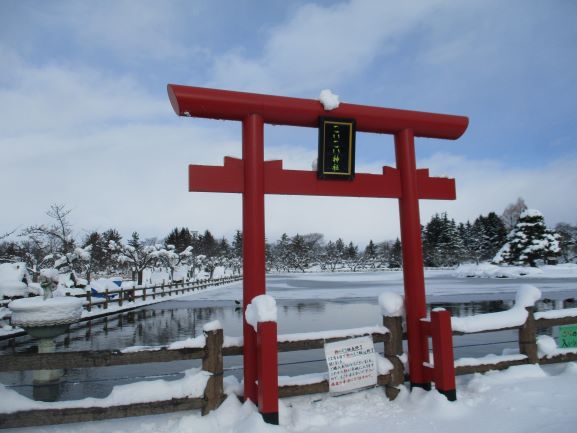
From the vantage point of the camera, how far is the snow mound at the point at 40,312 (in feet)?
16.7

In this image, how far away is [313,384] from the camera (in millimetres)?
4094

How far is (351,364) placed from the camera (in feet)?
13.8

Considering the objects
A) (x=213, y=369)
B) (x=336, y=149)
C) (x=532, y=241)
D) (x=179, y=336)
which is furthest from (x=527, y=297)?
(x=532, y=241)

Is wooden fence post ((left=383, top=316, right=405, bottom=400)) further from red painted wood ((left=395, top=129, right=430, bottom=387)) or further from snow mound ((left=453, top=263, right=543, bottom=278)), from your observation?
snow mound ((left=453, top=263, right=543, bottom=278))

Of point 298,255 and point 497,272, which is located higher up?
point 298,255

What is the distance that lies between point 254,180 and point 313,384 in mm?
2265

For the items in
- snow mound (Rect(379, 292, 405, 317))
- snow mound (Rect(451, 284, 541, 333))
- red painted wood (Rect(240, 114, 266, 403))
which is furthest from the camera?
snow mound (Rect(451, 284, 541, 333))

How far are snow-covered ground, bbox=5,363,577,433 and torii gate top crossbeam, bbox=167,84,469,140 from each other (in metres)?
3.05

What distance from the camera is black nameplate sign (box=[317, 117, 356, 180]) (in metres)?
4.57

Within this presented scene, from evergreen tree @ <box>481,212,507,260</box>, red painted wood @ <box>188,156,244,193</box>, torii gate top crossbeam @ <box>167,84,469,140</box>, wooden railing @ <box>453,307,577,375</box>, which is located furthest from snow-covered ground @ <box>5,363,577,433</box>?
evergreen tree @ <box>481,212,507,260</box>

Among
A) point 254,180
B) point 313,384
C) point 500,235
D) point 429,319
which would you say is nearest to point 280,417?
point 313,384

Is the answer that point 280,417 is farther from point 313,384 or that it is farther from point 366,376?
point 366,376

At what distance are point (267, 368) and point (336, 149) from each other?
2.54m

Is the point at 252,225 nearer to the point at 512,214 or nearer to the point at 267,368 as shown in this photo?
the point at 267,368
